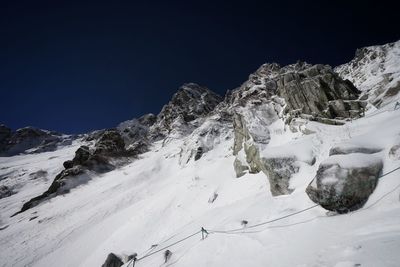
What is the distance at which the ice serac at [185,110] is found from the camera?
81.7 m

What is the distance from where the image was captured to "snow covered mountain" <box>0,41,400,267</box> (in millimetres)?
7367

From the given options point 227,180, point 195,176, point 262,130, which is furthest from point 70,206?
point 262,130

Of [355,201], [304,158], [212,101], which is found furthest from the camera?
[212,101]

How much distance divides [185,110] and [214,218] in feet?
292

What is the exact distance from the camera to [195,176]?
3209 cm

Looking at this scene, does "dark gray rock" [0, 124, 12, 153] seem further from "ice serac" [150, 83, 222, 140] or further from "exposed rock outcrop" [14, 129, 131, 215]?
"exposed rock outcrop" [14, 129, 131, 215]

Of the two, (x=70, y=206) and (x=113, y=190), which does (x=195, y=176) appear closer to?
(x=113, y=190)

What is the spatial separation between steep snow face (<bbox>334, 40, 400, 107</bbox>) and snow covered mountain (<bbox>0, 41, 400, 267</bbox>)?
218mm

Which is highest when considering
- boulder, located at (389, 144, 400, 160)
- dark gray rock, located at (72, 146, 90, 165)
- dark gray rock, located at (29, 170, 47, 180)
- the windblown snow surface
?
dark gray rock, located at (72, 146, 90, 165)

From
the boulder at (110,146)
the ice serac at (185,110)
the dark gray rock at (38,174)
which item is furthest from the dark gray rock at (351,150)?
the dark gray rock at (38,174)

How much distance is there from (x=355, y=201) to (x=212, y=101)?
108m

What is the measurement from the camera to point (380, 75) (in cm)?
3281

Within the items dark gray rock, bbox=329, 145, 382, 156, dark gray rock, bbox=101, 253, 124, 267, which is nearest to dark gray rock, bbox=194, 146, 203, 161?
dark gray rock, bbox=101, 253, 124, 267

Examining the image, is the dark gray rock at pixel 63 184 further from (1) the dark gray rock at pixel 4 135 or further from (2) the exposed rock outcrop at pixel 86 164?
(1) the dark gray rock at pixel 4 135
